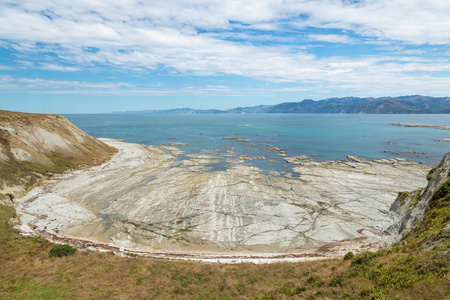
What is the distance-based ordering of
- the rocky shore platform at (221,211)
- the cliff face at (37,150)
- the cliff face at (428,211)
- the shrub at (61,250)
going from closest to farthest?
the cliff face at (428,211), the shrub at (61,250), the rocky shore platform at (221,211), the cliff face at (37,150)

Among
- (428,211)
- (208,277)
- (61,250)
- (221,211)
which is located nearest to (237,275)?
(208,277)

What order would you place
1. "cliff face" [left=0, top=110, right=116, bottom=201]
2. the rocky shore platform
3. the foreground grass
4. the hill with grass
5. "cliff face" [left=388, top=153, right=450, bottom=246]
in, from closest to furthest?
the foreground grass, the hill with grass, "cliff face" [left=388, top=153, right=450, bottom=246], the rocky shore platform, "cliff face" [left=0, top=110, right=116, bottom=201]

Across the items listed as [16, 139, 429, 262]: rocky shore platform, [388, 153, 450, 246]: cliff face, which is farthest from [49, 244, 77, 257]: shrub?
[388, 153, 450, 246]: cliff face

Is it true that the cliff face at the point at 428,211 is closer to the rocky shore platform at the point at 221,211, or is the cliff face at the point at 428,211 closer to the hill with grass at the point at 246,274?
the hill with grass at the point at 246,274

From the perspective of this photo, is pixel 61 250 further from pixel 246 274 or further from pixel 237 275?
pixel 246 274

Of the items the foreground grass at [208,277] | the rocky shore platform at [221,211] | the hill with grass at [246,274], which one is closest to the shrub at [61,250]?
the hill with grass at [246,274]

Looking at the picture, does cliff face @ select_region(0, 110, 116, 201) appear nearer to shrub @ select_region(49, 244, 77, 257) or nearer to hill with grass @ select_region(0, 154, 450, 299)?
shrub @ select_region(49, 244, 77, 257)
